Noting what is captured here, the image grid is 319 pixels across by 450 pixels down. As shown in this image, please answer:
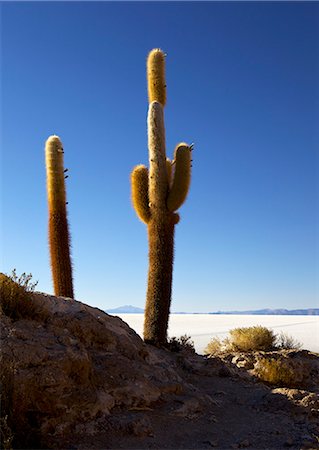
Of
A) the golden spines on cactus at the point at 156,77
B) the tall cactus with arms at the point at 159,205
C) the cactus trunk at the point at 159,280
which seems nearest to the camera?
the cactus trunk at the point at 159,280

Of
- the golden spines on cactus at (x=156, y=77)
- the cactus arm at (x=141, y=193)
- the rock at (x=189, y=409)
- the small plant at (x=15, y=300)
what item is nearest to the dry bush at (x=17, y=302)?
the small plant at (x=15, y=300)

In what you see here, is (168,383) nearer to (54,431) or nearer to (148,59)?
(54,431)

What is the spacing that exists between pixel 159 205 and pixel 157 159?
117 centimetres

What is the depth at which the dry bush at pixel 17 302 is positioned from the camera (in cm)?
802

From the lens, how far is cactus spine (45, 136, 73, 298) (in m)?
12.9

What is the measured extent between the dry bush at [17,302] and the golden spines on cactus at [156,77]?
7357 mm

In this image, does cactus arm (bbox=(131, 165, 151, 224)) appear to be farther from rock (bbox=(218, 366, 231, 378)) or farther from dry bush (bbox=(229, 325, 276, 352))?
dry bush (bbox=(229, 325, 276, 352))

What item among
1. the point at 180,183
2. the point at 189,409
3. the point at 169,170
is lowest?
the point at 189,409

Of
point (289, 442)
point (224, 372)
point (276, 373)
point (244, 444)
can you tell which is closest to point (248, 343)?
point (276, 373)

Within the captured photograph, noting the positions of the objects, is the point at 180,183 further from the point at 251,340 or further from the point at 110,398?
the point at 110,398

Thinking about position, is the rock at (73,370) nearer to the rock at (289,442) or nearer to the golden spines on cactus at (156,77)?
the rock at (289,442)

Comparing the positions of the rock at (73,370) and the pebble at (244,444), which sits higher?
the rock at (73,370)

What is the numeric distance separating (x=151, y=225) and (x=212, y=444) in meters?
6.73

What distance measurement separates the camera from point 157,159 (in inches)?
516
